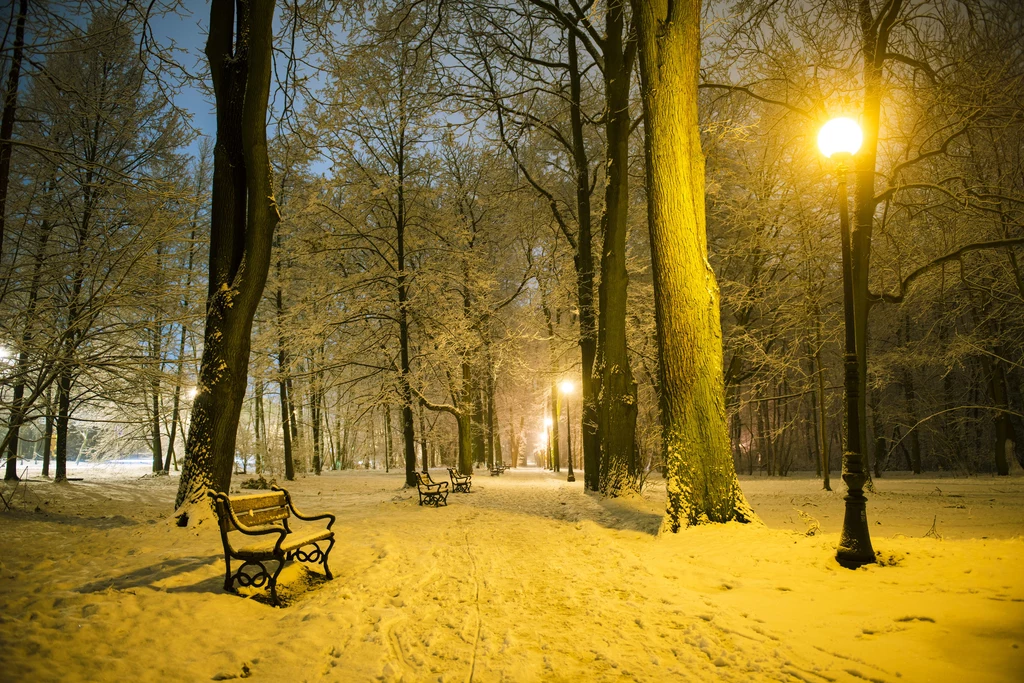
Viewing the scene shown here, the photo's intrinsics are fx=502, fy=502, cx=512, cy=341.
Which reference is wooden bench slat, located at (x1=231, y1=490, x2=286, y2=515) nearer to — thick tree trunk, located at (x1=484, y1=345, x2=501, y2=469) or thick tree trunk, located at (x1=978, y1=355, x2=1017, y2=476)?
thick tree trunk, located at (x1=484, y1=345, x2=501, y2=469)

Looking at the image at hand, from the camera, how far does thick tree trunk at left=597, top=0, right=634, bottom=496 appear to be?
455 inches

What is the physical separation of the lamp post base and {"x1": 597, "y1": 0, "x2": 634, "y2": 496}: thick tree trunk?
264 inches

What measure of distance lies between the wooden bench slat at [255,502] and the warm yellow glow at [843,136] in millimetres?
7122

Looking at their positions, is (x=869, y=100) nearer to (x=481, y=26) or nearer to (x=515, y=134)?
(x=515, y=134)

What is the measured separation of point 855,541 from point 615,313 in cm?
747

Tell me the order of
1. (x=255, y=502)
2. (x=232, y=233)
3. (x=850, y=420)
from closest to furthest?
(x=850, y=420) → (x=255, y=502) → (x=232, y=233)

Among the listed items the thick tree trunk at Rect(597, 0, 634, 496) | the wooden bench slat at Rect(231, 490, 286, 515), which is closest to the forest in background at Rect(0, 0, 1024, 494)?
the thick tree trunk at Rect(597, 0, 634, 496)

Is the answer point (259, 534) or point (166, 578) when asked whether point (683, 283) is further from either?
point (166, 578)

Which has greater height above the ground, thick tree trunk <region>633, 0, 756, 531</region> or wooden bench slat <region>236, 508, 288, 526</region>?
thick tree trunk <region>633, 0, 756, 531</region>

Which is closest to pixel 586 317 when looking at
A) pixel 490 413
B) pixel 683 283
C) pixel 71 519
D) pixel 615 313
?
pixel 615 313

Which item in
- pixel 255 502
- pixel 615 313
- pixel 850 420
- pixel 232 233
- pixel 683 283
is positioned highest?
pixel 232 233

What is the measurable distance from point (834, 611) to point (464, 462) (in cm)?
1658

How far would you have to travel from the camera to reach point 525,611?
4207mm

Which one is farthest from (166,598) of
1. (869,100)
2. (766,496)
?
(766,496)
